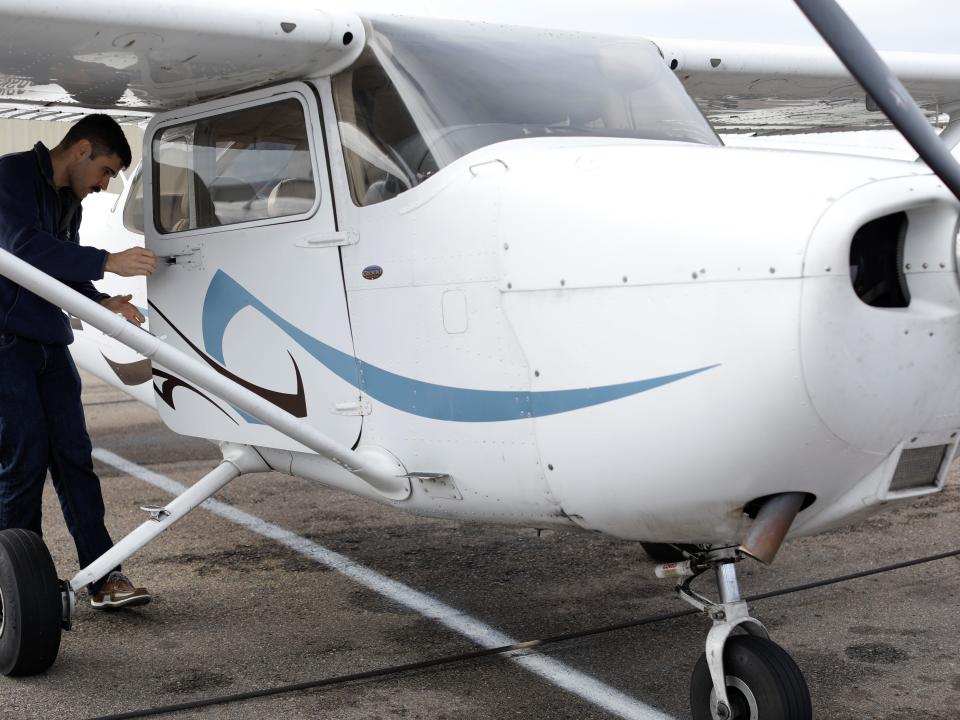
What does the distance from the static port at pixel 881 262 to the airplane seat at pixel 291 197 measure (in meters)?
1.87

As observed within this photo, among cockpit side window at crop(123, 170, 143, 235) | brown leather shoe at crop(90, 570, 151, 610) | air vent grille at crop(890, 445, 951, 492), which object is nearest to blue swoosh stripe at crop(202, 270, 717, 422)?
air vent grille at crop(890, 445, 951, 492)

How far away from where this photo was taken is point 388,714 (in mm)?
3584

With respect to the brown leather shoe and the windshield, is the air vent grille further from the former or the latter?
the brown leather shoe

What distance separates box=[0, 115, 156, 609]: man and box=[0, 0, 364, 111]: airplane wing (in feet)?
1.34

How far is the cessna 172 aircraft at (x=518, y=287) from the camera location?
8.82 ft

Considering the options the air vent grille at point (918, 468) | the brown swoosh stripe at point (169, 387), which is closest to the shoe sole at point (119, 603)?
the brown swoosh stripe at point (169, 387)

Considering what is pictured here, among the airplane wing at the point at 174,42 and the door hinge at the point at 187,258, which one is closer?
Answer: the airplane wing at the point at 174,42

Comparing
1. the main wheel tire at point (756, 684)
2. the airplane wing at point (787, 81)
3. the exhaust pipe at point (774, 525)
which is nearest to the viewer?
the exhaust pipe at point (774, 525)

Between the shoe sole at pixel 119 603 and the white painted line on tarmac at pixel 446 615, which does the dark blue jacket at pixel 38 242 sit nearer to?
the shoe sole at pixel 119 603

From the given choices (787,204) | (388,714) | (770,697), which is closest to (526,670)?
(388,714)

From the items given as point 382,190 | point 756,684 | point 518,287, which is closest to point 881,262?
point 518,287

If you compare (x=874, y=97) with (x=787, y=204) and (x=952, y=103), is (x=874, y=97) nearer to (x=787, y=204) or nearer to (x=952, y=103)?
(x=787, y=204)

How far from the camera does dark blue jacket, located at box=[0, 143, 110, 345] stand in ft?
13.7

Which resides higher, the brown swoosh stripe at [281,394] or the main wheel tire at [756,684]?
the brown swoosh stripe at [281,394]
